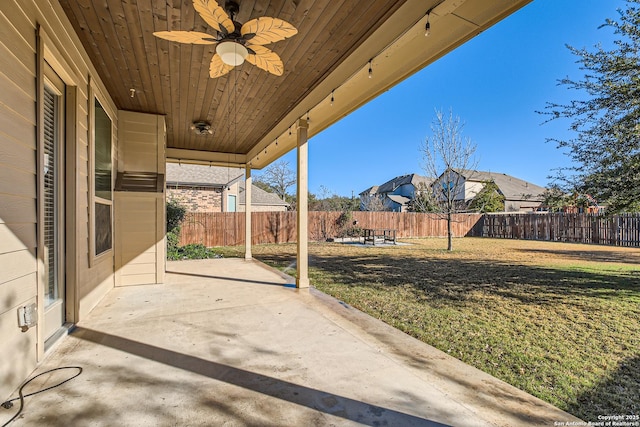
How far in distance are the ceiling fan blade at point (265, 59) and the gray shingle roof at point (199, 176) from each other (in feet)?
36.7

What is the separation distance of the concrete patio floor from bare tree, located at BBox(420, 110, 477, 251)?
31.9 feet

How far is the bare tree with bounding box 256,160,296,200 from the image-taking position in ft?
89.0

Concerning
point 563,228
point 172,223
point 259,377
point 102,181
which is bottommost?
point 259,377

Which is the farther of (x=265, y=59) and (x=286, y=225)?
(x=286, y=225)

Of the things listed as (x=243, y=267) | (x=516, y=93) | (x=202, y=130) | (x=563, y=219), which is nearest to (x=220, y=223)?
(x=243, y=267)

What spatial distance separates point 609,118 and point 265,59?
5.17 meters

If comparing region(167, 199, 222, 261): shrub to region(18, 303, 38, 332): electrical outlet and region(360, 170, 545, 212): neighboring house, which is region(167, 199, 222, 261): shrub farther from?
region(360, 170, 545, 212): neighboring house

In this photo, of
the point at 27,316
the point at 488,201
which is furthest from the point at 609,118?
the point at 488,201

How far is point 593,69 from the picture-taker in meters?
4.59

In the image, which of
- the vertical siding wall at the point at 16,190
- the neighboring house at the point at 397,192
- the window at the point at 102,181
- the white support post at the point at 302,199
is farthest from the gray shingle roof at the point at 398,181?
the vertical siding wall at the point at 16,190

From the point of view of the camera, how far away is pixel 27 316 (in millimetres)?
1938

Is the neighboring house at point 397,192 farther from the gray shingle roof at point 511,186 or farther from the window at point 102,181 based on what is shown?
the window at point 102,181

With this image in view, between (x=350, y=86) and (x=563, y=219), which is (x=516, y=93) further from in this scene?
(x=350, y=86)

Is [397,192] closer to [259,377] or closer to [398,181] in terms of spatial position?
[398,181]
